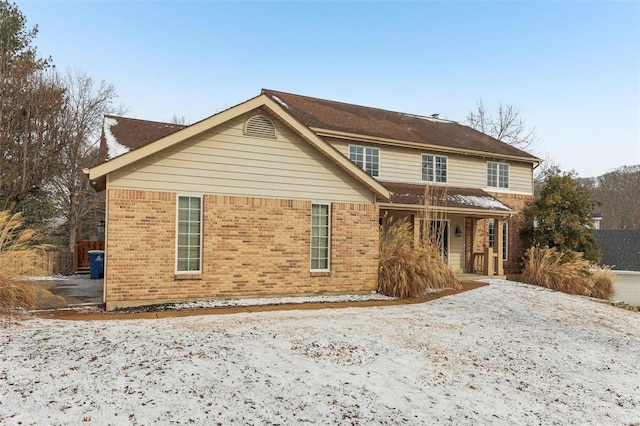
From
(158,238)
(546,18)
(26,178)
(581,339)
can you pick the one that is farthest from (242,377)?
(26,178)

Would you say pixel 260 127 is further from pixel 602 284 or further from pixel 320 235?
pixel 602 284

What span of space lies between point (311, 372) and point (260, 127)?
6788 millimetres

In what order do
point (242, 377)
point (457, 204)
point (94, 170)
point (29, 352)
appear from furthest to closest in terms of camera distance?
point (457, 204) < point (94, 170) < point (29, 352) < point (242, 377)

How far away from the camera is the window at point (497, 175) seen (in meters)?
18.3

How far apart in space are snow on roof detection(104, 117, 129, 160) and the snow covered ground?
3.92 m

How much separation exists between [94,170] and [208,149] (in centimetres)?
247

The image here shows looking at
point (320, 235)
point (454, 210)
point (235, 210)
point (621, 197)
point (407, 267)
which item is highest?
point (621, 197)

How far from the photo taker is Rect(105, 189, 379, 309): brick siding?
8922 mm

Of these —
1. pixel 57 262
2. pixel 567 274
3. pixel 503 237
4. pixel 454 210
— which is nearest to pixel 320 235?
pixel 454 210

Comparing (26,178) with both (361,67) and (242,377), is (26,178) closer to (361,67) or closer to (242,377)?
(361,67)

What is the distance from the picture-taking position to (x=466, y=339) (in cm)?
726

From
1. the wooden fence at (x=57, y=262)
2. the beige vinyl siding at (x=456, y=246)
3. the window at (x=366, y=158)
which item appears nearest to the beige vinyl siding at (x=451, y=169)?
the window at (x=366, y=158)

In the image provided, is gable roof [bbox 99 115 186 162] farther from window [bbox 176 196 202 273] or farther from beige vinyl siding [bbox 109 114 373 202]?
window [bbox 176 196 202 273]

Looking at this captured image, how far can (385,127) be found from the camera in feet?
57.5
